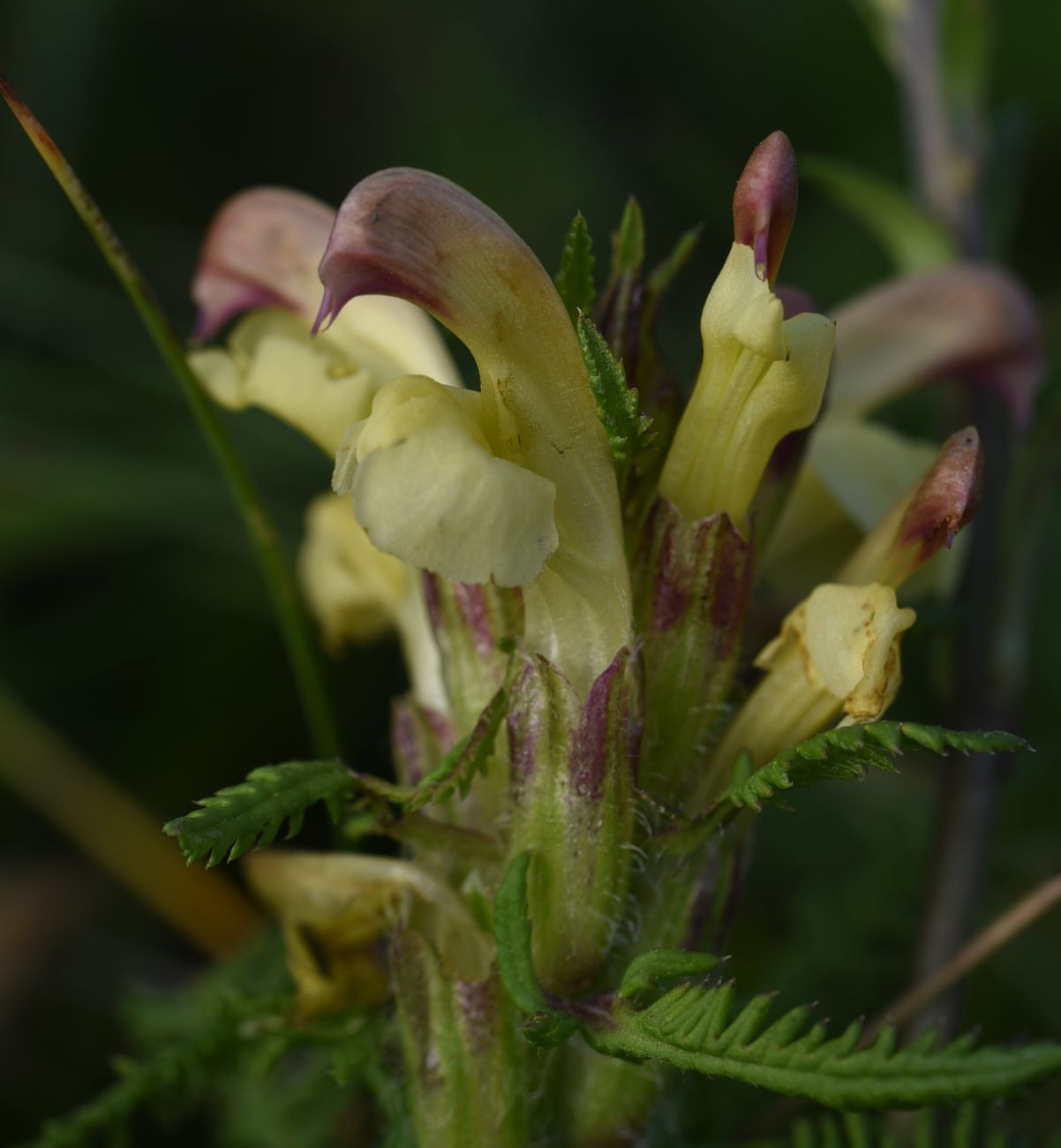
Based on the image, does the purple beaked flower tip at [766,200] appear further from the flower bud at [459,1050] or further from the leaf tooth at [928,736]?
the flower bud at [459,1050]

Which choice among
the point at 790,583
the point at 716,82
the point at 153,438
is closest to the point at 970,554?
the point at 790,583

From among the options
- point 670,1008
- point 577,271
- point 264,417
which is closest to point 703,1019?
point 670,1008

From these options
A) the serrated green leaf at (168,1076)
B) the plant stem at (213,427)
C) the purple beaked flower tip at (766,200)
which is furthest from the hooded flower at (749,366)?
the serrated green leaf at (168,1076)

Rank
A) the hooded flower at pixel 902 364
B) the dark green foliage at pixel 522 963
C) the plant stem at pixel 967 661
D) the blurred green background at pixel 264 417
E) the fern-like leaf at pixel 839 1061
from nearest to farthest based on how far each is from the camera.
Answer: the fern-like leaf at pixel 839 1061 < the dark green foliage at pixel 522 963 < the hooded flower at pixel 902 364 < the plant stem at pixel 967 661 < the blurred green background at pixel 264 417

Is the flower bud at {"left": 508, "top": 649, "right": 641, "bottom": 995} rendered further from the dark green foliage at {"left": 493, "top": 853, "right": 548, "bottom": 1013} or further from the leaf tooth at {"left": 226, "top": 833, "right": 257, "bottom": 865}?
the leaf tooth at {"left": 226, "top": 833, "right": 257, "bottom": 865}

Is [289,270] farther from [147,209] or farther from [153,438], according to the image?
[147,209]

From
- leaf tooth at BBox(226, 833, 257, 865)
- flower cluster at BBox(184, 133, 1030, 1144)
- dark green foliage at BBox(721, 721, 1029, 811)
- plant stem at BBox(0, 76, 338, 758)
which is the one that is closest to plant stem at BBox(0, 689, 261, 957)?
plant stem at BBox(0, 76, 338, 758)

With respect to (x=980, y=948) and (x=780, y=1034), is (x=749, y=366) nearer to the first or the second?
(x=780, y=1034)
